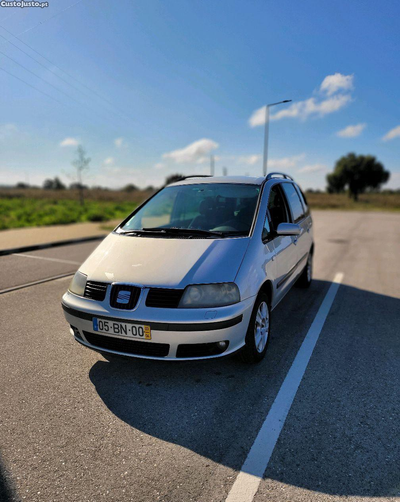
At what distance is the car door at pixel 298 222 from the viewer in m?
4.88

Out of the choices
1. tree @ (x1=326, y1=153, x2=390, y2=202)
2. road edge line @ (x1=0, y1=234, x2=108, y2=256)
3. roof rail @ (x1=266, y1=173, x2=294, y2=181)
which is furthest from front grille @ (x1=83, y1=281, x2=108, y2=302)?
tree @ (x1=326, y1=153, x2=390, y2=202)

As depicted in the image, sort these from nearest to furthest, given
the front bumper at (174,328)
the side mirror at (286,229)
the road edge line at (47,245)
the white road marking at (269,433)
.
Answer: the white road marking at (269,433), the front bumper at (174,328), the side mirror at (286,229), the road edge line at (47,245)

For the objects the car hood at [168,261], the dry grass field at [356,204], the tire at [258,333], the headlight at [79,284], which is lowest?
the dry grass field at [356,204]

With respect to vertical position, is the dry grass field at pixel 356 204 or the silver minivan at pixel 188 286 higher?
the silver minivan at pixel 188 286

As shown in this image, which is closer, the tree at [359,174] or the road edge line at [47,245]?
the road edge line at [47,245]

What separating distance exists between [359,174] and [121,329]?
275ft

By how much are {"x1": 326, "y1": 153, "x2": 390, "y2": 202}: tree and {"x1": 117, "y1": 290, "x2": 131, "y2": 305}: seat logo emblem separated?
80.3 m

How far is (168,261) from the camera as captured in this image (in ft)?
10.0

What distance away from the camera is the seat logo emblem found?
282 cm

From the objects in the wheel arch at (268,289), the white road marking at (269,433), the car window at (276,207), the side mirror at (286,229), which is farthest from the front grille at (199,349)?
the car window at (276,207)

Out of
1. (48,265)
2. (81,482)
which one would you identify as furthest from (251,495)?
(48,265)

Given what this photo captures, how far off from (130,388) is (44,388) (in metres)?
0.68

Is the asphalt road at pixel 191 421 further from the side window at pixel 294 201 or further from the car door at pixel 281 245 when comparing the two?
the side window at pixel 294 201

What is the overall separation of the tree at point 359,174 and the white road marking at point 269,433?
260 ft
